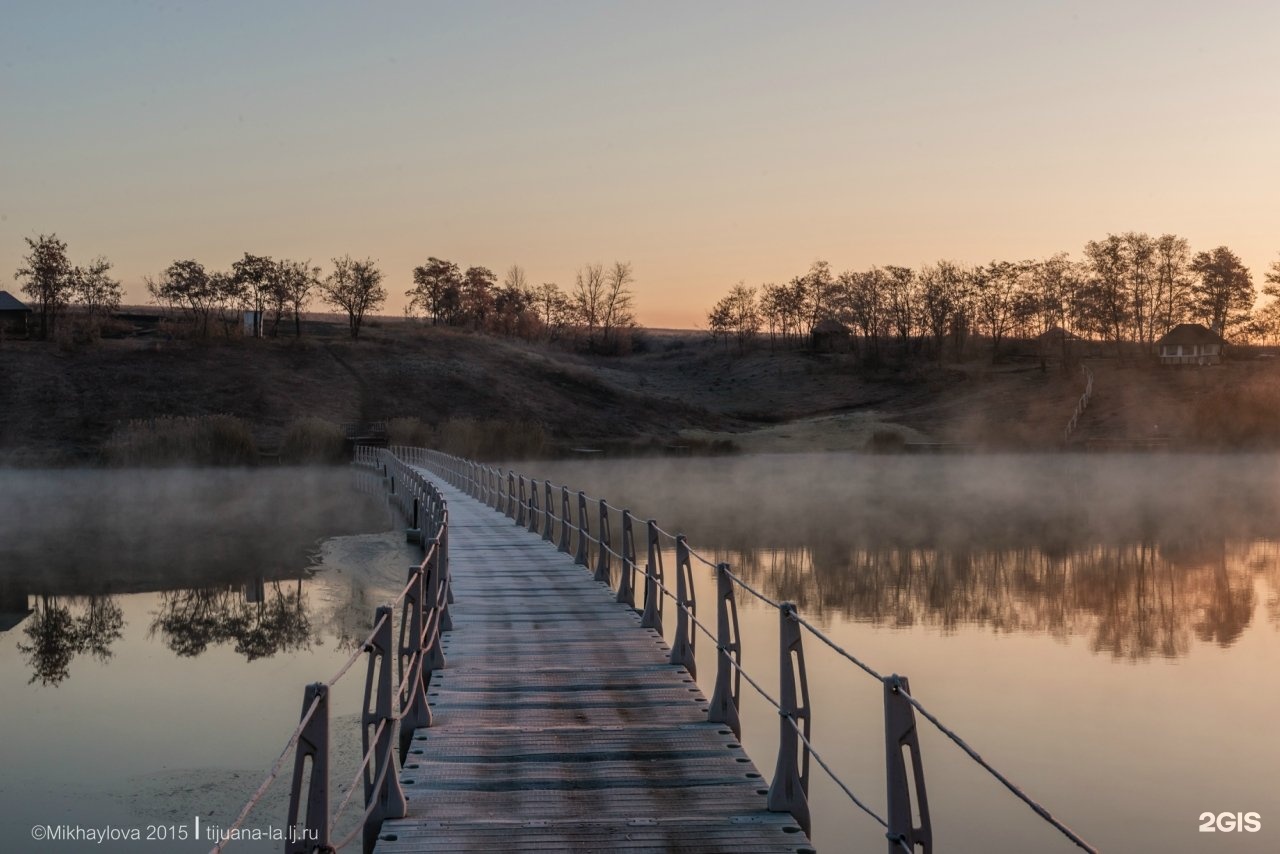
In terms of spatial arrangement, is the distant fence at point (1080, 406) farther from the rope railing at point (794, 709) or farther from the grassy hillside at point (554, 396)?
the rope railing at point (794, 709)

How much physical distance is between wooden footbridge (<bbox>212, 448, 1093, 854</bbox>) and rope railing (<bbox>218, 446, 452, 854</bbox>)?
2 cm

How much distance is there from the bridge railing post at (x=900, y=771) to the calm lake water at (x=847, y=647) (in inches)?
189

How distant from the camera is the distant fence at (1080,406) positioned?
74688 mm

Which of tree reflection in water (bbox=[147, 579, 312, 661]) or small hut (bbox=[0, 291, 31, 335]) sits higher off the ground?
small hut (bbox=[0, 291, 31, 335])

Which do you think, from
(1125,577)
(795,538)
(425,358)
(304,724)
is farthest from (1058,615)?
(425,358)

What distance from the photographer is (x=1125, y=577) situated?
84.4 feet

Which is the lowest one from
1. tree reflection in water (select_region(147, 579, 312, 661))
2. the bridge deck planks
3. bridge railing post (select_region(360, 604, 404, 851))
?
tree reflection in water (select_region(147, 579, 312, 661))

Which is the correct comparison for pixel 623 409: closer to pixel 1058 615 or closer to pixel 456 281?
pixel 456 281

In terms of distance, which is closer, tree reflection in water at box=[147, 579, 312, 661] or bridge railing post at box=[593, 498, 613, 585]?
bridge railing post at box=[593, 498, 613, 585]

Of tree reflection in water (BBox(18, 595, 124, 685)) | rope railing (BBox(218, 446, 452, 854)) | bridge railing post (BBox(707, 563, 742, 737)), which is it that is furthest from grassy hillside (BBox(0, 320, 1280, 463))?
bridge railing post (BBox(707, 563, 742, 737))

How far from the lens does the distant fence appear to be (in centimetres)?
7469

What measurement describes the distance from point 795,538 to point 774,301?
343ft

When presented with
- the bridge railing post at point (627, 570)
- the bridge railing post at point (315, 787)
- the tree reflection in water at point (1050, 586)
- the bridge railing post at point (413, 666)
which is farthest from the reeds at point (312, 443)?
the bridge railing post at point (315, 787)

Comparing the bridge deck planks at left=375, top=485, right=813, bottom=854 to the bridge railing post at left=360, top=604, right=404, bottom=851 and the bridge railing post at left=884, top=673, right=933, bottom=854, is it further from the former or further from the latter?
the bridge railing post at left=884, top=673, right=933, bottom=854
